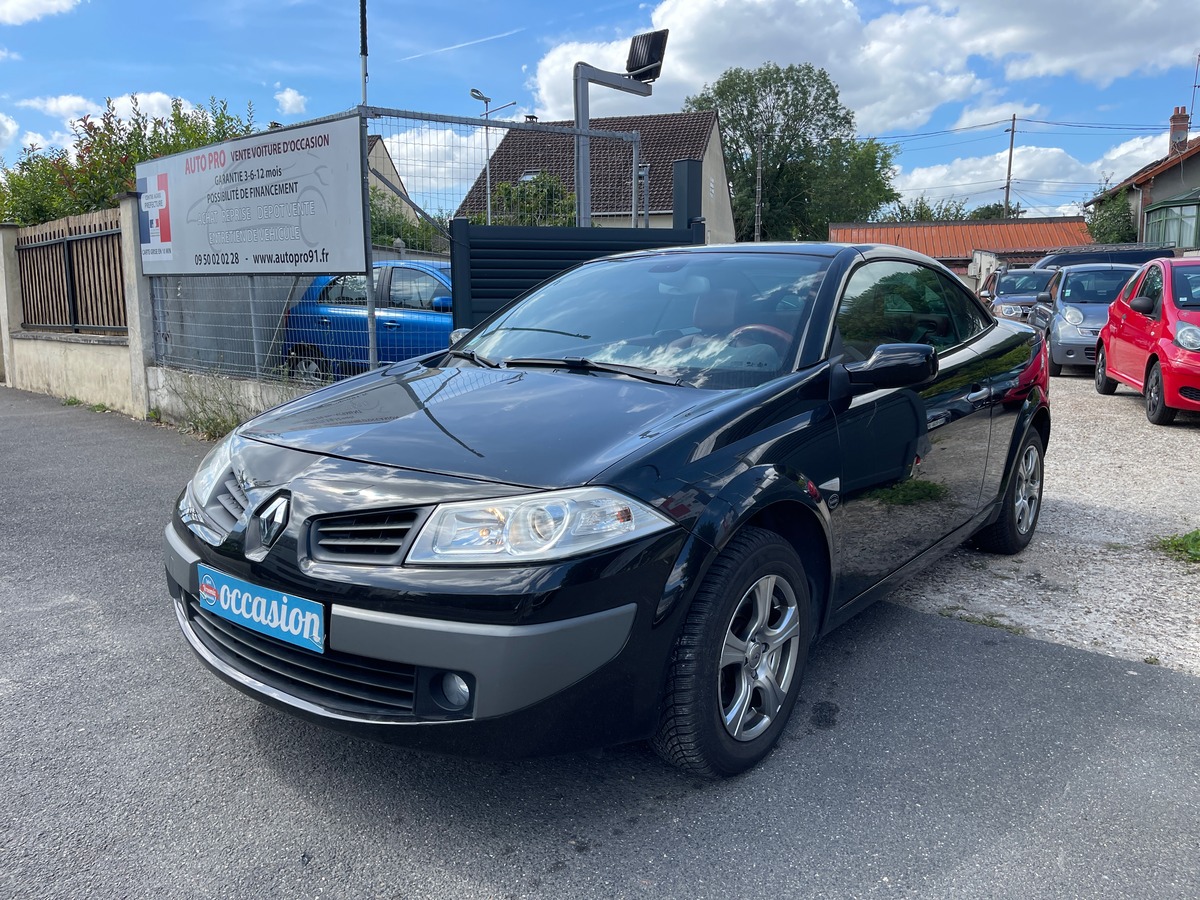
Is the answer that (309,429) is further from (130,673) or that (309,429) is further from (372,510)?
(130,673)

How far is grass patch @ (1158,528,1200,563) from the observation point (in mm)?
4777

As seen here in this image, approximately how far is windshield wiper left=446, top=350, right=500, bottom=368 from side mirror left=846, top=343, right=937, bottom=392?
127 cm

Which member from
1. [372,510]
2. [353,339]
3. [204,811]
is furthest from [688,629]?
[353,339]

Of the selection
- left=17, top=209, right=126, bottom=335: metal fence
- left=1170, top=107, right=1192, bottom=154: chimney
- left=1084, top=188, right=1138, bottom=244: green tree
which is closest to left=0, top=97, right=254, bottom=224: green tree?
left=17, top=209, right=126, bottom=335: metal fence

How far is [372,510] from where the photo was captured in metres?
2.39

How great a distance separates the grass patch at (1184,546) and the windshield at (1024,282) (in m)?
13.0

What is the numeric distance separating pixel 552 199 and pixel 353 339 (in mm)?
2160

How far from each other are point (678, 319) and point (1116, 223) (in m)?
45.9

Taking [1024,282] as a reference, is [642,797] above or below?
below

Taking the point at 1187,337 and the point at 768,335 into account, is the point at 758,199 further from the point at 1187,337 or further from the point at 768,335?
the point at 768,335

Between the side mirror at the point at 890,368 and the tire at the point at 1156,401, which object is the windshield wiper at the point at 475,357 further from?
the tire at the point at 1156,401

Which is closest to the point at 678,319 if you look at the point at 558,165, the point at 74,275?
the point at 558,165

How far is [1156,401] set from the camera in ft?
28.4

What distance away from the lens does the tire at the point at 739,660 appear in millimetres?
2482
